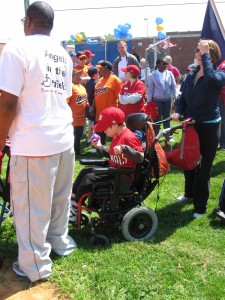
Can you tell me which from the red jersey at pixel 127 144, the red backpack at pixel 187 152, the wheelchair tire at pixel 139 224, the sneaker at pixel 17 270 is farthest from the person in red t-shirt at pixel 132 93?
the sneaker at pixel 17 270

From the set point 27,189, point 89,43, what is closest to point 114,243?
point 27,189

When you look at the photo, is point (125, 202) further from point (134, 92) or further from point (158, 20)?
point (158, 20)

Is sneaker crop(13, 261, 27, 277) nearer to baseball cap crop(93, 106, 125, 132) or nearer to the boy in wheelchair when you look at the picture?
the boy in wheelchair

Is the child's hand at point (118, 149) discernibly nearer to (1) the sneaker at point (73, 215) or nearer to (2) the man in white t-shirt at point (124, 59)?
(1) the sneaker at point (73, 215)

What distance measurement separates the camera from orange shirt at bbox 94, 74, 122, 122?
7172 mm

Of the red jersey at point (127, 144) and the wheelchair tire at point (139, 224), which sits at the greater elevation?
the red jersey at point (127, 144)

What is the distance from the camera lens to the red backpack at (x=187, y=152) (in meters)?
3.99

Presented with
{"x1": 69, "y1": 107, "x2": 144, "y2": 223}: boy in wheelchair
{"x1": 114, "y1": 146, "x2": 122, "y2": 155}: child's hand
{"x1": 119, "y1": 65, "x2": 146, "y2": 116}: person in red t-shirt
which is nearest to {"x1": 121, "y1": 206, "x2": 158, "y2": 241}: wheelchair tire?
{"x1": 69, "y1": 107, "x2": 144, "y2": 223}: boy in wheelchair

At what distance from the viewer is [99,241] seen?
3.61 metres

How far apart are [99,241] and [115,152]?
86 centimetres

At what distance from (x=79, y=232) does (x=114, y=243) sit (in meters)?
0.41

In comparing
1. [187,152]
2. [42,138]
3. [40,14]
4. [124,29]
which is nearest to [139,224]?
[187,152]

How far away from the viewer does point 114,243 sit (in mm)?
3666

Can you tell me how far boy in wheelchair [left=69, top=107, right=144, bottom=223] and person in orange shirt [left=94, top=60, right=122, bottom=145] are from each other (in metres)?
3.35
